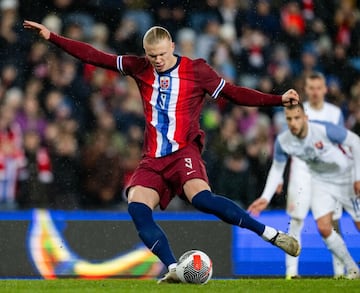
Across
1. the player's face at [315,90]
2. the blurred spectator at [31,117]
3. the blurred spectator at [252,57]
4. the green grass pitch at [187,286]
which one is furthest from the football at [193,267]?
the blurred spectator at [252,57]

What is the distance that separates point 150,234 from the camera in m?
7.80

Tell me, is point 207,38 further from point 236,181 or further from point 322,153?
point 322,153

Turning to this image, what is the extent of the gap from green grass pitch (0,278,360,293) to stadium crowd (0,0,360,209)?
390 centimetres

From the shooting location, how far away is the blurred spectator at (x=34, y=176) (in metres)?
12.6

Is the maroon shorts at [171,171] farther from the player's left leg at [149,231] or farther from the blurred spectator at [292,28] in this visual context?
the blurred spectator at [292,28]

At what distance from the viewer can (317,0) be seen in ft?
49.0

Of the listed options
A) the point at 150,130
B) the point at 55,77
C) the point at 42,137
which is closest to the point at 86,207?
the point at 42,137

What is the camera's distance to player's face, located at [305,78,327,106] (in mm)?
11156

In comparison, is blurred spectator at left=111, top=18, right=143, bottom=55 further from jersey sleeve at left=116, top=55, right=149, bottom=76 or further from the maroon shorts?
the maroon shorts

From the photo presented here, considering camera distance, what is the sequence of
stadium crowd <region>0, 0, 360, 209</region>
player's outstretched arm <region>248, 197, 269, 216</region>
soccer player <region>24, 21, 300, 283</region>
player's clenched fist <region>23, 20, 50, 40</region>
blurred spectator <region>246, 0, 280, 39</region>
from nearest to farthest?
soccer player <region>24, 21, 300, 283</region> < player's clenched fist <region>23, 20, 50, 40</region> < player's outstretched arm <region>248, 197, 269, 216</region> < stadium crowd <region>0, 0, 360, 209</region> < blurred spectator <region>246, 0, 280, 39</region>

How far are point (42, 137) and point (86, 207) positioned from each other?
3.75ft

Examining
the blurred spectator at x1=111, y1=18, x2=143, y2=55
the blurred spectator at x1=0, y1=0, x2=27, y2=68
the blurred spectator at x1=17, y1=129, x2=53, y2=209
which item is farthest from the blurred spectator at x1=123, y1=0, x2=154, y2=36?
the blurred spectator at x1=17, y1=129, x2=53, y2=209

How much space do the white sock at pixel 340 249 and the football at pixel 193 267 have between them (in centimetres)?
286

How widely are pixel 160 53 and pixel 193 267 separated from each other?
1.54m
